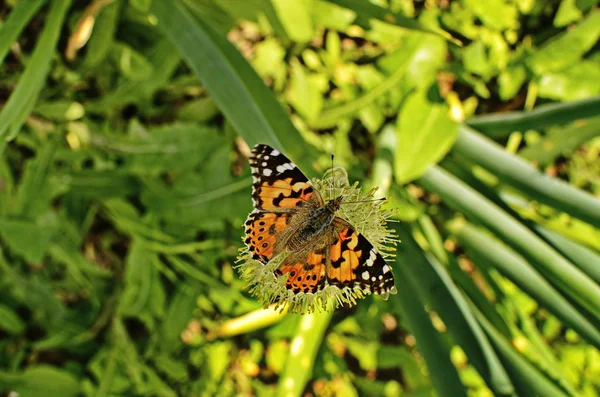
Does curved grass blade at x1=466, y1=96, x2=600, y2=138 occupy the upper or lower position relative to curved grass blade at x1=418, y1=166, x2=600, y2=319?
upper

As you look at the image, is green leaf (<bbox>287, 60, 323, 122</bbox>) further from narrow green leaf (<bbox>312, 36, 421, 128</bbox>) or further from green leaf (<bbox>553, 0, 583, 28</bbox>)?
green leaf (<bbox>553, 0, 583, 28</bbox>)

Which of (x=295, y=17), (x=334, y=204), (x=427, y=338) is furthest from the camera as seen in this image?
(x=295, y=17)

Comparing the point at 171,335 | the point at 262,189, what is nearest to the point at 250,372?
the point at 171,335

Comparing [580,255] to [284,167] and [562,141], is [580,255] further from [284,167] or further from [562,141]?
[284,167]

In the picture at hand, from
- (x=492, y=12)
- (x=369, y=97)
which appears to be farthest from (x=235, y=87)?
(x=492, y=12)

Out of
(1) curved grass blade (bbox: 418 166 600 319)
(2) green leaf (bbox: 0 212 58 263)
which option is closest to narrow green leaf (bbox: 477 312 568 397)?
(1) curved grass blade (bbox: 418 166 600 319)

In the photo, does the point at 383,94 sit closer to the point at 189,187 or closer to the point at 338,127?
the point at 338,127

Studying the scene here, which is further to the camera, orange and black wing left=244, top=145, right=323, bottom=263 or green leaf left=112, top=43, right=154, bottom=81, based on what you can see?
green leaf left=112, top=43, right=154, bottom=81
